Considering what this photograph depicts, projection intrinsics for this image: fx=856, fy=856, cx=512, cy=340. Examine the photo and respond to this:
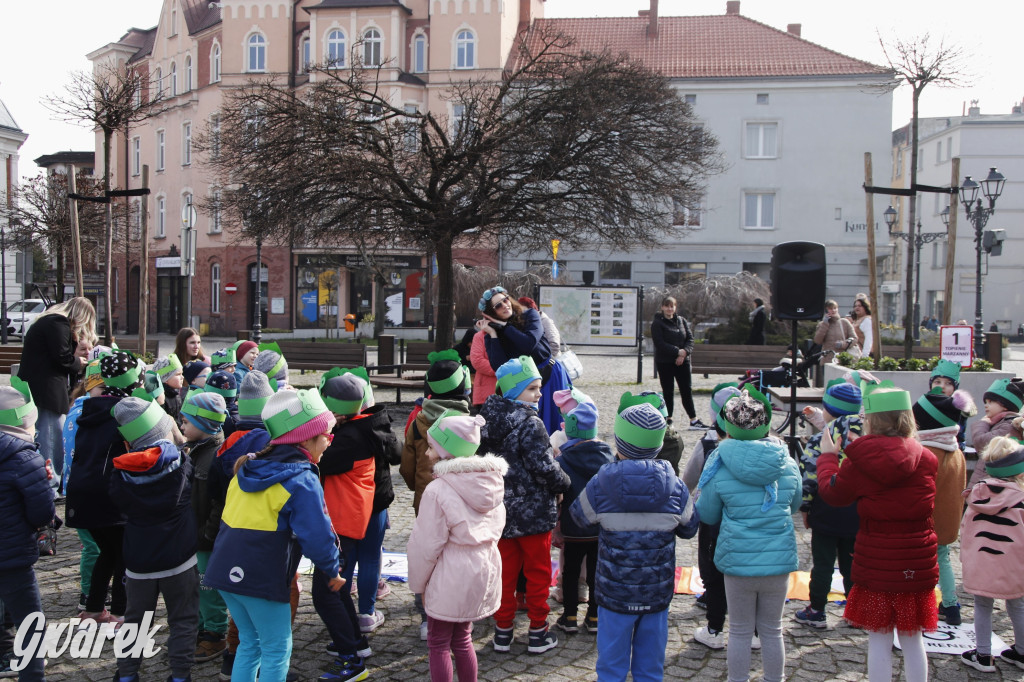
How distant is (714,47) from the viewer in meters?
40.5

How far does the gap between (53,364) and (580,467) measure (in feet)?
16.8

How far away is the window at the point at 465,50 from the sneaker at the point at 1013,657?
36.5 m

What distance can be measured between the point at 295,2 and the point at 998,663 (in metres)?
41.1

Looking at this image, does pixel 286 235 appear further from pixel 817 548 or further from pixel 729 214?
pixel 729 214

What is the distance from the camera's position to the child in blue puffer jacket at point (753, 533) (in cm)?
406

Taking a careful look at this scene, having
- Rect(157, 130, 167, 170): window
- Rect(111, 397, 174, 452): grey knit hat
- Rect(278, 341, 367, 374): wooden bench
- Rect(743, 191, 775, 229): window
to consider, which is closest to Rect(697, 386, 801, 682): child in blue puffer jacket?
Rect(111, 397, 174, 452): grey knit hat

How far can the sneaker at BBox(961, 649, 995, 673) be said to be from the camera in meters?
4.55

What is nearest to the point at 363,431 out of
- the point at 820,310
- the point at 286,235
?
the point at 820,310

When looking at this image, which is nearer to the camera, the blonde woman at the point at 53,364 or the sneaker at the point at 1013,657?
the sneaker at the point at 1013,657

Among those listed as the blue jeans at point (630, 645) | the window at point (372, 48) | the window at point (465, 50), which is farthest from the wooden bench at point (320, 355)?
the window at point (372, 48)

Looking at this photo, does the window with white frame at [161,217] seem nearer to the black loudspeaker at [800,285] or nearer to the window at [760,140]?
the window at [760,140]

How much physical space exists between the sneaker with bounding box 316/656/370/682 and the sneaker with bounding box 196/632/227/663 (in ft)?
2.29

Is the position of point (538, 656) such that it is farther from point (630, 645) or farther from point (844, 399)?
point (844, 399)

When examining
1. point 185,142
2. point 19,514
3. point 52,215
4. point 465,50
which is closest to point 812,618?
point 19,514
